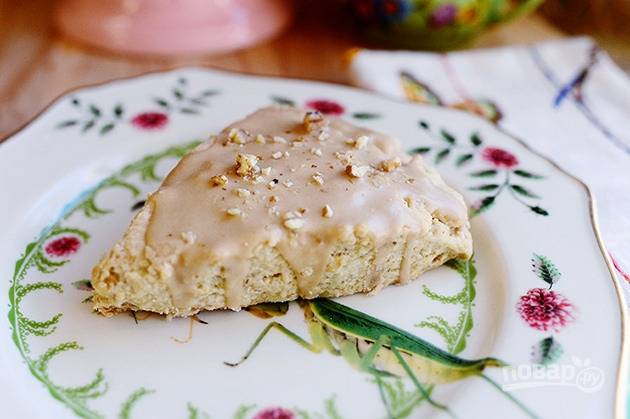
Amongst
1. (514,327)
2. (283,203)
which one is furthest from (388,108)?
(514,327)

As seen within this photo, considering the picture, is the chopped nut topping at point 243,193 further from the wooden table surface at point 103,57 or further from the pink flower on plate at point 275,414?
the wooden table surface at point 103,57

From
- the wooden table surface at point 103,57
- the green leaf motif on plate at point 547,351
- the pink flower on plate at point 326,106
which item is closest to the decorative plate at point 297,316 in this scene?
the green leaf motif on plate at point 547,351

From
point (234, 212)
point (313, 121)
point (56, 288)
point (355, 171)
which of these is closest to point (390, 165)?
point (355, 171)

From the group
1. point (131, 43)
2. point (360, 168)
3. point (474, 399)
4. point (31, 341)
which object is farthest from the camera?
point (131, 43)

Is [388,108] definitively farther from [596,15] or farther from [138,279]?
[596,15]

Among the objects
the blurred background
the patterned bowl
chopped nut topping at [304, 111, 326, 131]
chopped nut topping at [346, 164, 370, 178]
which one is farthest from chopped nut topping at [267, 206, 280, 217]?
the patterned bowl

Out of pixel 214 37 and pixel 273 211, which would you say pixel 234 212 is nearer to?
pixel 273 211
